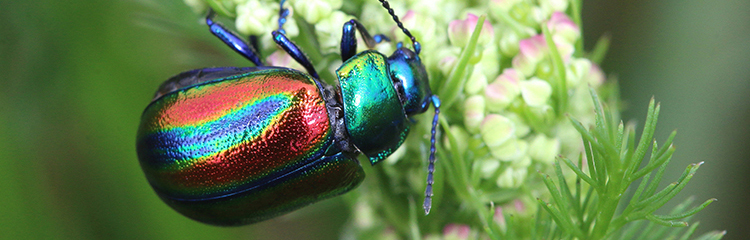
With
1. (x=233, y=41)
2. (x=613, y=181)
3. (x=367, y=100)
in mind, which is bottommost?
(x=613, y=181)

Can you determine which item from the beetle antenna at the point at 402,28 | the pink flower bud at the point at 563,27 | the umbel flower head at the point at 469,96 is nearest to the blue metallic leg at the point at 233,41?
the umbel flower head at the point at 469,96

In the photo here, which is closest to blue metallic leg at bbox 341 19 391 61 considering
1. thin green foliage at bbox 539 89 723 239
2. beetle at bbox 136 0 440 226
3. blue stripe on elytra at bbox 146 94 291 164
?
beetle at bbox 136 0 440 226

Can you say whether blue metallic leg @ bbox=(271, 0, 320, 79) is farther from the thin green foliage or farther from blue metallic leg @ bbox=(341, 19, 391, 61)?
the thin green foliage

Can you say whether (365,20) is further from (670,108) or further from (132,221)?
(670,108)

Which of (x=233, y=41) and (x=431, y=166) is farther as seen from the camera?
(x=233, y=41)

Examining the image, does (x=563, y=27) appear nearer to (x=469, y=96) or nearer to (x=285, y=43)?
(x=469, y=96)

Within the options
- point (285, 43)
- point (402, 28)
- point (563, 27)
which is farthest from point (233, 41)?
point (563, 27)

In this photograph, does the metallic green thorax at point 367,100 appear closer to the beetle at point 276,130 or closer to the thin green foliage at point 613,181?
the beetle at point 276,130

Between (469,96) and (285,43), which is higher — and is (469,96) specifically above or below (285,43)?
below
